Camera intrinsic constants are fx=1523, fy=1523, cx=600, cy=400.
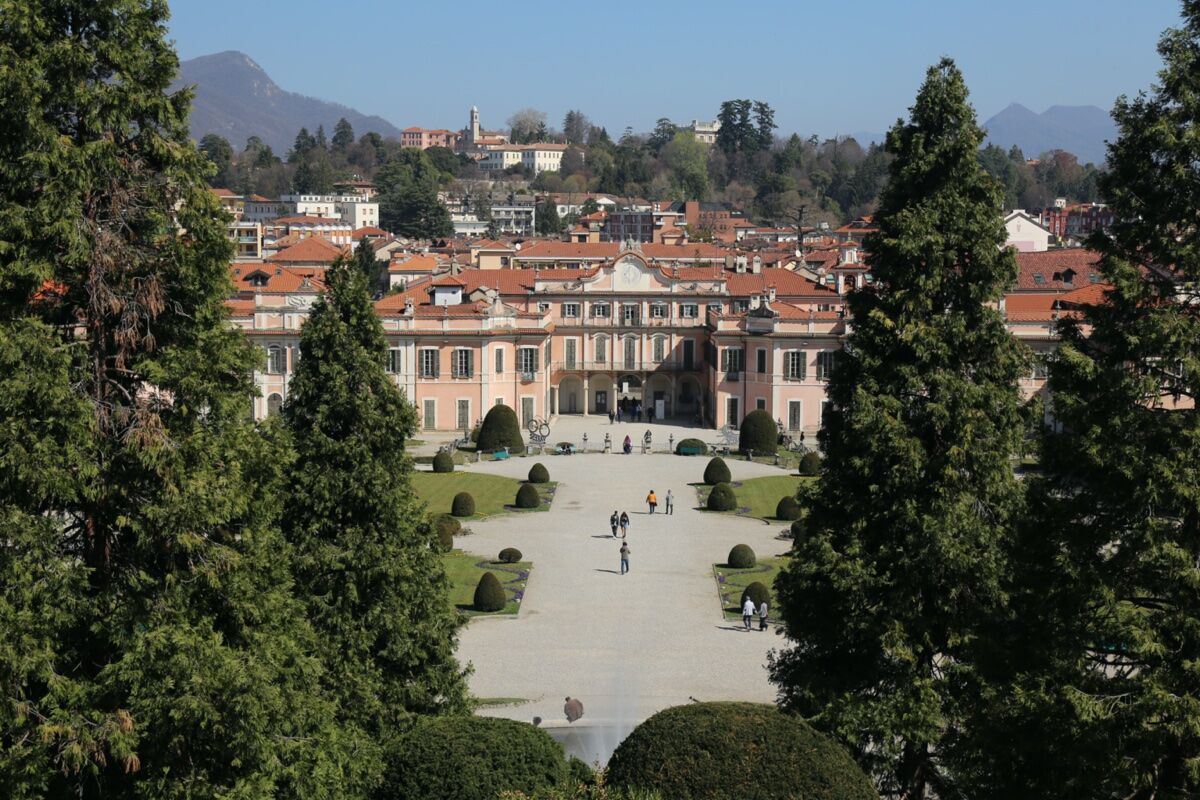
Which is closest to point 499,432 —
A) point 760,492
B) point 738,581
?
point 760,492

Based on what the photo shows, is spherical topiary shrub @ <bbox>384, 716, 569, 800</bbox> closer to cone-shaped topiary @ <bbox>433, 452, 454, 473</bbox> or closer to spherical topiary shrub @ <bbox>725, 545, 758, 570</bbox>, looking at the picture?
spherical topiary shrub @ <bbox>725, 545, 758, 570</bbox>

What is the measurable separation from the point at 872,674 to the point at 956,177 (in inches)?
230

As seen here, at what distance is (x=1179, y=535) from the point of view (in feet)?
44.8

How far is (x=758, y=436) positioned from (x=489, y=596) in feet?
76.1

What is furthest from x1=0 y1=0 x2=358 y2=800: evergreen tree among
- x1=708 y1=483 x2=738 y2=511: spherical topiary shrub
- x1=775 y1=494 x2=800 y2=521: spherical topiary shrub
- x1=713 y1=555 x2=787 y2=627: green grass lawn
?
x1=708 y1=483 x2=738 y2=511: spherical topiary shrub

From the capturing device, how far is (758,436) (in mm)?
53438

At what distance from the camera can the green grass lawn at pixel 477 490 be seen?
44.0 m

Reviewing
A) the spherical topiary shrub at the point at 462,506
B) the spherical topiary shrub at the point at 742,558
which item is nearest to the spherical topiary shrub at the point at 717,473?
the spherical topiary shrub at the point at 462,506

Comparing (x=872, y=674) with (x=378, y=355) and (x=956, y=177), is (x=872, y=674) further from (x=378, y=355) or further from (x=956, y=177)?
(x=378, y=355)

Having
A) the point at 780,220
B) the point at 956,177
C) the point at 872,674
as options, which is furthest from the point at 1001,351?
the point at 780,220

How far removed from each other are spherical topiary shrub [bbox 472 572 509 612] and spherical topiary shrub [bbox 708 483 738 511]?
12573mm

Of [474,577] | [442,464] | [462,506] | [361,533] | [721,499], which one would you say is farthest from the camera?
[442,464]

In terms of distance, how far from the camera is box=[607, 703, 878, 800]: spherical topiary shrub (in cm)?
1467

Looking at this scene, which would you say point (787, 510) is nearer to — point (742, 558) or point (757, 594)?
point (742, 558)
